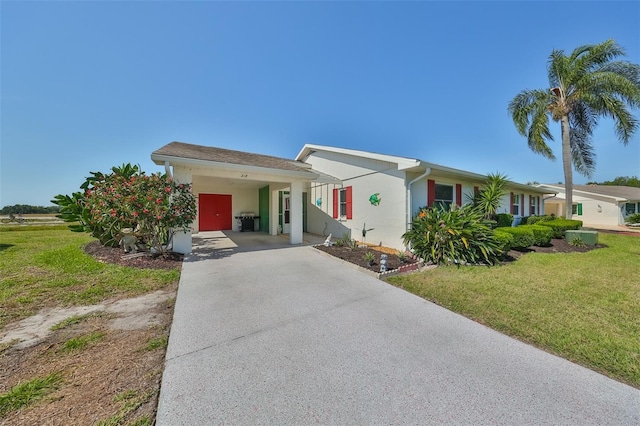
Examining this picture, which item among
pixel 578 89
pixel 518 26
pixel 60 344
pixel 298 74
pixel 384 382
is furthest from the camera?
pixel 578 89

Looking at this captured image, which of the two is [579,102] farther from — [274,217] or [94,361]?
[94,361]

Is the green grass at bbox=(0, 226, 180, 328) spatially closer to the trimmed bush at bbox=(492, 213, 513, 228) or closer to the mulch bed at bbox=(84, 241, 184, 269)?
the mulch bed at bbox=(84, 241, 184, 269)

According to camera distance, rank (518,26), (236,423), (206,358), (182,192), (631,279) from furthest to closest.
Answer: (518,26) → (182,192) → (631,279) → (206,358) → (236,423)

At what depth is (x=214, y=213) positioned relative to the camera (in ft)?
46.5

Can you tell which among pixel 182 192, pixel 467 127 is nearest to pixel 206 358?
pixel 182 192

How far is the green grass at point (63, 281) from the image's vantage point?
3873mm

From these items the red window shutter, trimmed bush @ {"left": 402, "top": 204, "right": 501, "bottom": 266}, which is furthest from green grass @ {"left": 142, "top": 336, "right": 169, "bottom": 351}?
the red window shutter

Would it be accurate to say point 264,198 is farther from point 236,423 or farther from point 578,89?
point 578,89

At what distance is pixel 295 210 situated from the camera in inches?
376

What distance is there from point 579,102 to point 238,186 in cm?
1896

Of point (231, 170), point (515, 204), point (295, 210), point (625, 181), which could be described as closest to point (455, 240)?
point (295, 210)

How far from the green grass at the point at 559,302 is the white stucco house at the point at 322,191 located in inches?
137

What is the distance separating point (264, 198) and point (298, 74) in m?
6.75

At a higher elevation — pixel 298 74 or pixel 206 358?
pixel 298 74
